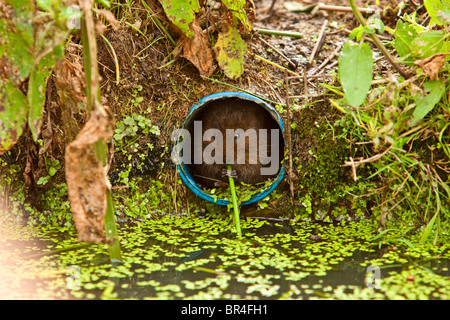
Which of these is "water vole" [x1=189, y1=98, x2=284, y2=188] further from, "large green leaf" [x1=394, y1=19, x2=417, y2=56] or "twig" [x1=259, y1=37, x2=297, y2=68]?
"large green leaf" [x1=394, y1=19, x2=417, y2=56]

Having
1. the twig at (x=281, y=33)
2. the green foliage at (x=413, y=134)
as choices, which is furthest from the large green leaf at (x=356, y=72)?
the twig at (x=281, y=33)

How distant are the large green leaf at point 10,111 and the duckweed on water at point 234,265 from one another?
650 mm

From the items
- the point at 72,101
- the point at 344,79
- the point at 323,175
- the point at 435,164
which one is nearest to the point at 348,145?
the point at 323,175

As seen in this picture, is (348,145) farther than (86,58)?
Yes

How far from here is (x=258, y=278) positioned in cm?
220

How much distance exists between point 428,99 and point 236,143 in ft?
4.31

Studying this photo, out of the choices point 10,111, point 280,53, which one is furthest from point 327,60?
point 10,111

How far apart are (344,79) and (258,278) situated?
1010 millimetres

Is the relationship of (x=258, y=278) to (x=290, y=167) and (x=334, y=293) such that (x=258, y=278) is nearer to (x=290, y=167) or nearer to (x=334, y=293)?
(x=334, y=293)

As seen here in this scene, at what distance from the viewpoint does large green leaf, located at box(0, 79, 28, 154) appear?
6.79 feet

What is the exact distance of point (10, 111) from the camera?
6.82ft

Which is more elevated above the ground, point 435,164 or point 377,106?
point 377,106

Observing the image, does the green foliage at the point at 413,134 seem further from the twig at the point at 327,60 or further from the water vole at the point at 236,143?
the water vole at the point at 236,143
